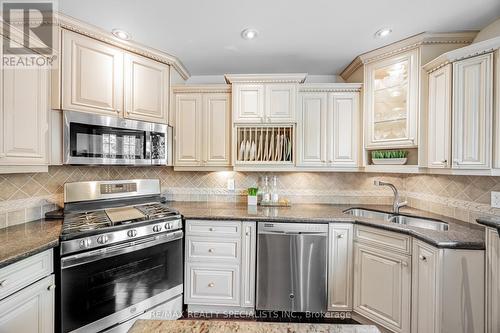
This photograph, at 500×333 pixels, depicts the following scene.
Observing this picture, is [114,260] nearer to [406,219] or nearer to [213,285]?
[213,285]

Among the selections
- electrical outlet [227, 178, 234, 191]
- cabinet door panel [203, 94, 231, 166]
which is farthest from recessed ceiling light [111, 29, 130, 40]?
electrical outlet [227, 178, 234, 191]

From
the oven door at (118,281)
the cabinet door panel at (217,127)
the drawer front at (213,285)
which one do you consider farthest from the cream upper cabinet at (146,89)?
the drawer front at (213,285)

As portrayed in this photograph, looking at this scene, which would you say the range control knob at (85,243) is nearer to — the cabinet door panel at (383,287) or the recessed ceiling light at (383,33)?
the cabinet door panel at (383,287)

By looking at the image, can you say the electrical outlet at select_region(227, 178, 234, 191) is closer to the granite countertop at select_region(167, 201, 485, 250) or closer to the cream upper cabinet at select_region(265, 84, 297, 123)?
the granite countertop at select_region(167, 201, 485, 250)

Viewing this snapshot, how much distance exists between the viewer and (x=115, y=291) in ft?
5.61

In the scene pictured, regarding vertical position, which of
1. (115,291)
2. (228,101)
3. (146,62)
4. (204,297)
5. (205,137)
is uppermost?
(146,62)

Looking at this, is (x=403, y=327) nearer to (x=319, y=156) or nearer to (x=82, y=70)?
(x=319, y=156)

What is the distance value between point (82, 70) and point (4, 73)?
518mm

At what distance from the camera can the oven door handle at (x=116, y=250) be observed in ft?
4.91

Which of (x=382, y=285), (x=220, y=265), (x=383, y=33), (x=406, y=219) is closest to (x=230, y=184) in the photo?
(x=220, y=265)

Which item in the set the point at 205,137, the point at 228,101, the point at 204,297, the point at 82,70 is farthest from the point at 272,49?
the point at 204,297

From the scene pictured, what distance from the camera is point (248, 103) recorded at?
96.3 inches

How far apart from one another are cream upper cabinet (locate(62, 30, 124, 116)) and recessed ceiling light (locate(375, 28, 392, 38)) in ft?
7.66

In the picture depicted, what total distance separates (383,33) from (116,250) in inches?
112
